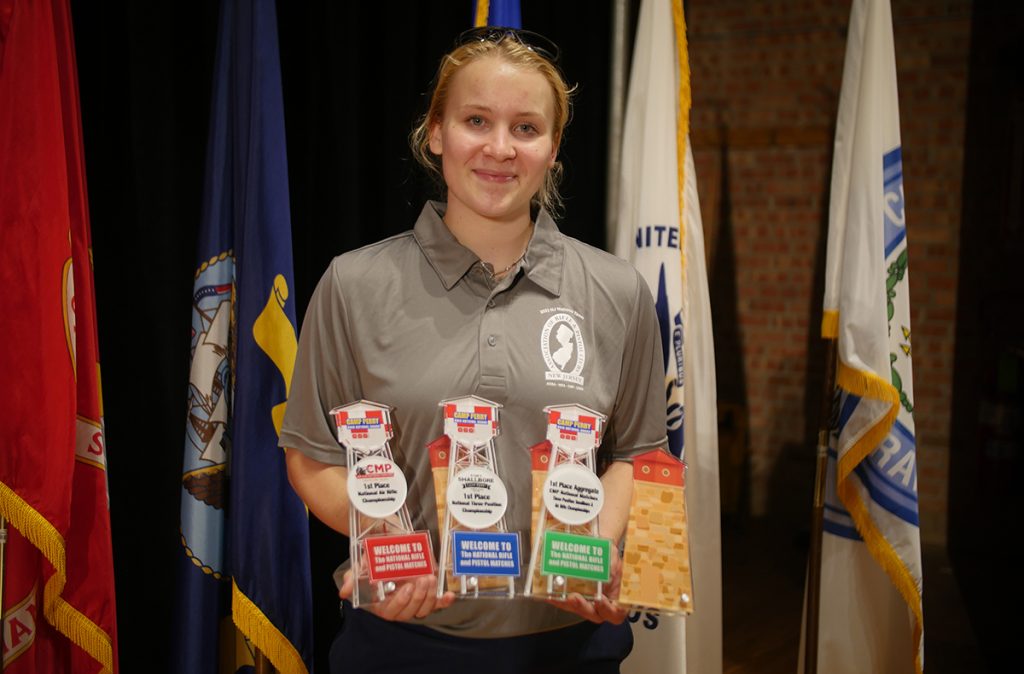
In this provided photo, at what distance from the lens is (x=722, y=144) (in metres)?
4.58

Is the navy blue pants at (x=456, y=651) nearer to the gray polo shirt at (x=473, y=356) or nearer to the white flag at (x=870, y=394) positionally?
the gray polo shirt at (x=473, y=356)

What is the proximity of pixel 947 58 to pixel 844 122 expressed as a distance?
234 cm

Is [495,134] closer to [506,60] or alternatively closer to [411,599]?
[506,60]

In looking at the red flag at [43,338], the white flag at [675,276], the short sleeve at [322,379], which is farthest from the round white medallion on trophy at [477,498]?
the white flag at [675,276]

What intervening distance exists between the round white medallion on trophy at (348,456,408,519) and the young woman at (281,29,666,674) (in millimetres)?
92

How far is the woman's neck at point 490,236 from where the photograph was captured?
1234 millimetres

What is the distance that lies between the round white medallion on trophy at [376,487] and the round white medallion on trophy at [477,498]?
69mm

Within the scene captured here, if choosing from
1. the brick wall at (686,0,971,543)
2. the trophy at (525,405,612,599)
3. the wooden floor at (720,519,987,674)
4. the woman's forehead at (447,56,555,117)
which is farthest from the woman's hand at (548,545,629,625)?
the brick wall at (686,0,971,543)

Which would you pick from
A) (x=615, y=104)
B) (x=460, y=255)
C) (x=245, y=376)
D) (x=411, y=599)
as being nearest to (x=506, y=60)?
(x=460, y=255)

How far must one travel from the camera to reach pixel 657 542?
1031mm

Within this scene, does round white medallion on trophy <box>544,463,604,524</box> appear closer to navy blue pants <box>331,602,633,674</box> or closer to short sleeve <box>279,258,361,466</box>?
navy blue pants <box>331,602,633,674</box>

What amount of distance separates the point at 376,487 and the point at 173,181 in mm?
1038

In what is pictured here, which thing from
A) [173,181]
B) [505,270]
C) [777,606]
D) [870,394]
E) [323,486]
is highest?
[173,181]

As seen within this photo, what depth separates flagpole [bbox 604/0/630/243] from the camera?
2.30 metres
